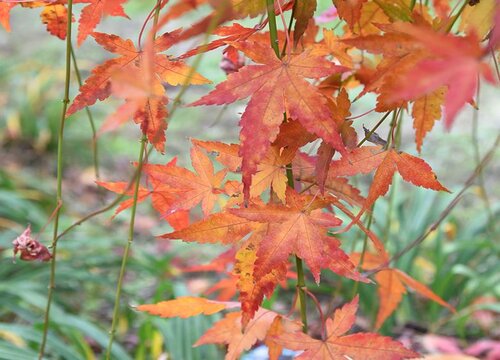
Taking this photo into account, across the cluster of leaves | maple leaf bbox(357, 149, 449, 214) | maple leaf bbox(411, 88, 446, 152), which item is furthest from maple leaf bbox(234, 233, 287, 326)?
maple leaf bbox(411, 88, 446, 152)

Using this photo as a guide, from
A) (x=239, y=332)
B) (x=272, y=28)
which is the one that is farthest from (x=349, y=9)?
(x=239, y=332)

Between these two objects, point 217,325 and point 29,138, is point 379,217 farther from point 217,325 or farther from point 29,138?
point 29,138

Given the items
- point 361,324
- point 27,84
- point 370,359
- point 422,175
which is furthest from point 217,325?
point 27,84

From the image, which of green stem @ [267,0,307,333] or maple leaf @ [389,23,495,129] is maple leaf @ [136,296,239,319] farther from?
maple leaf @ [389,23,495,129]

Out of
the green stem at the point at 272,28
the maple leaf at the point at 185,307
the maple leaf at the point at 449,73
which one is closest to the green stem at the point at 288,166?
the green stem at the point at 272,28

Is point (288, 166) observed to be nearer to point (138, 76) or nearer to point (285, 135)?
point (285, 135)

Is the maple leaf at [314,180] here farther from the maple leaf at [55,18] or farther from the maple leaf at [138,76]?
the maple leaf at [55,18]
